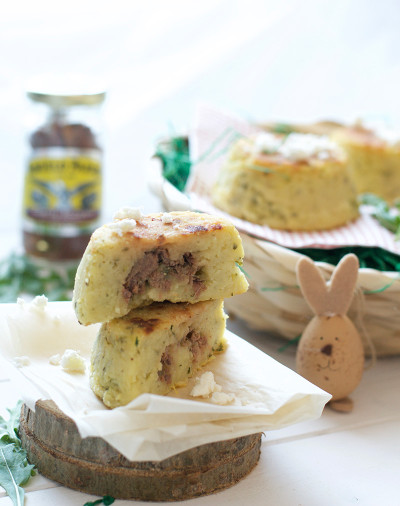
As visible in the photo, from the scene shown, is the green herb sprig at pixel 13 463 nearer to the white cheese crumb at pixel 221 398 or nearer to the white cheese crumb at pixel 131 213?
the white cheese crumb at pixel 221 398

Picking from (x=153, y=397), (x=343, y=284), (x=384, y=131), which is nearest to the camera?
Result: (x=153, y=397)

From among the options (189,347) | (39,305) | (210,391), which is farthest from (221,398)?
(39,305)

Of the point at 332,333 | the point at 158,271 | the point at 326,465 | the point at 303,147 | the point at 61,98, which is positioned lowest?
the point at 326,465

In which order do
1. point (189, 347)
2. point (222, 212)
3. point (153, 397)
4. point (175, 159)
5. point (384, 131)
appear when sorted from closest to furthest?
Result: 1. point (153, 397)
2. point (189, 347)
3. point (222, 212)
4. point (175, 159)
5. point (384, 131)

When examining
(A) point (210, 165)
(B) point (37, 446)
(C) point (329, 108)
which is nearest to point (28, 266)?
(A) point (210, 165)

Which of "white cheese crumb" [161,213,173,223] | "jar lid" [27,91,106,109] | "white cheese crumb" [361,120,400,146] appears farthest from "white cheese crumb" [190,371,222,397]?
"white cheese crumb" [361,120,400,146]

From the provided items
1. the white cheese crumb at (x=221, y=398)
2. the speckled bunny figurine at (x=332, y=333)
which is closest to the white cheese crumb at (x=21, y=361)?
the white cheese crumb at (x=221, y=398)

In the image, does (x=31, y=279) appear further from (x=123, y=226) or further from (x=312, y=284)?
(x=123, y=226)
